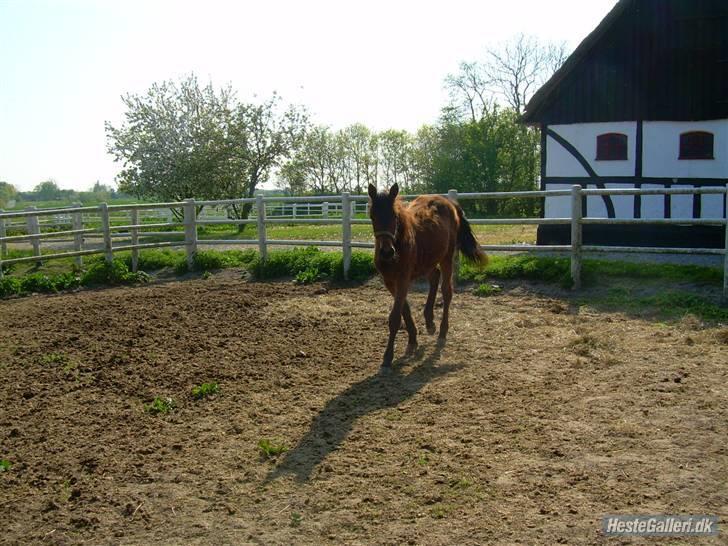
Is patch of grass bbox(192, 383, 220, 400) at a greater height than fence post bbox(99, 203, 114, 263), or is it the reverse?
fence post bbox(99, 203, 114, 263)

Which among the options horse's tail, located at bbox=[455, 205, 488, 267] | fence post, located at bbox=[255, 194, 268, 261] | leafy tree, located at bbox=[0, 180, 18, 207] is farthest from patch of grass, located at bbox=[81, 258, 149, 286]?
leafy tree, located at bbox=[0, 180, 18, 207]

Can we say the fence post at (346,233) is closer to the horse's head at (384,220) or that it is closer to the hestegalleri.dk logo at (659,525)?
the horse's head at (384,220)

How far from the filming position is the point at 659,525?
3.28m

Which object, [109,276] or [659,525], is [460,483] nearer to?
[659,525]

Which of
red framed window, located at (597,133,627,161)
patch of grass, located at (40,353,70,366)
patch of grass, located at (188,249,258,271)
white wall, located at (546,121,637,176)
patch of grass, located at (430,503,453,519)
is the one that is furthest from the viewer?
red framed window, located at (597,133,627,161)

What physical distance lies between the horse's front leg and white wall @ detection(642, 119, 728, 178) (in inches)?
397

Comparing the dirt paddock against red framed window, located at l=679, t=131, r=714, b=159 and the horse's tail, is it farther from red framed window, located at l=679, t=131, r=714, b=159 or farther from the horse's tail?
red framed window, located at l=679, t=131, r=714, b=159

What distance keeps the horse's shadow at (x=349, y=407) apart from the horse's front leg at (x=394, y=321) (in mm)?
119

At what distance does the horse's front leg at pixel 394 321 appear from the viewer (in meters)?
6.38

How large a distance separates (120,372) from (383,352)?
268cm

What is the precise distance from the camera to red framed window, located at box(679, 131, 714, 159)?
45.9 ft

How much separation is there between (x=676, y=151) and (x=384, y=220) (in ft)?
35.1

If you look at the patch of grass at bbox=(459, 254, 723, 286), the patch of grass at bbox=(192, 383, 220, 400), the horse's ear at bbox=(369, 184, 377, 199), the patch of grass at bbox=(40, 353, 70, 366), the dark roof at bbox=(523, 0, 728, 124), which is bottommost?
the patch of grass at bbox=(192, 383, 220, 400)

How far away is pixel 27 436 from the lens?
4949 millimetres
